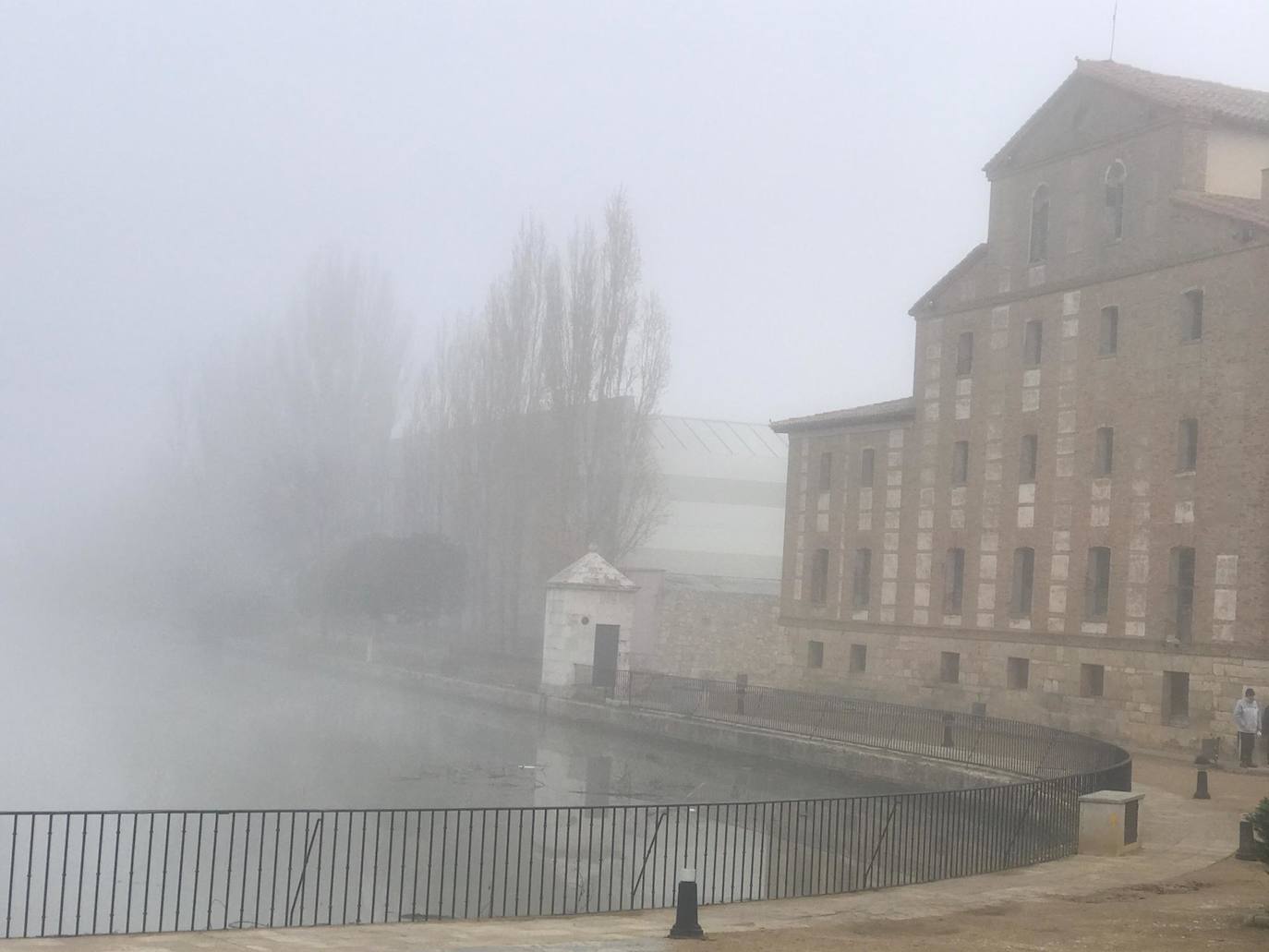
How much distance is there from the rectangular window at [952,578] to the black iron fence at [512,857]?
10.5m

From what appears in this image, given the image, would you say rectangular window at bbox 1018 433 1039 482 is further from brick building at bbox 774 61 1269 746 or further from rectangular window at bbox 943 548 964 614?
rectangular window at bbox 943 548 964 614

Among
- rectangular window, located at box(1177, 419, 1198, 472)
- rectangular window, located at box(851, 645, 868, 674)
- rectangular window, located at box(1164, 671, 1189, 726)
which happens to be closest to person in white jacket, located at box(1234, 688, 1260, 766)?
rectangular window, located at box(1164, 671, 1189, 726)

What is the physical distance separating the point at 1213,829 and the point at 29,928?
1408cm

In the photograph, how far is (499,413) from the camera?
177 ft

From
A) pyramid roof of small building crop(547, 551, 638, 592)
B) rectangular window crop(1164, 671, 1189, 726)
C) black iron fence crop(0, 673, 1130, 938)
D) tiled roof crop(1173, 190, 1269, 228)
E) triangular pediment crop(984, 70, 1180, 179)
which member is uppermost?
triangular pediment crop(984, 70, 1180, 179)

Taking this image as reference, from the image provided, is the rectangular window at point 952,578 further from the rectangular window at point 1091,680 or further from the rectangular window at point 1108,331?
the rectangular window at point 1108,331

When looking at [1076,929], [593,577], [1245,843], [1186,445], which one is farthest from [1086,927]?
[593,577]

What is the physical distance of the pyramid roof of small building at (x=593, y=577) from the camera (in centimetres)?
4319

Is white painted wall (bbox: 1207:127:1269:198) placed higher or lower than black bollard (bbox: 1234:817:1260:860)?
higher

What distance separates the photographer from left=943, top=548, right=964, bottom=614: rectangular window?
127ft

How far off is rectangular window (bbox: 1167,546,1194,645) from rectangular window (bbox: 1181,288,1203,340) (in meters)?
4.49

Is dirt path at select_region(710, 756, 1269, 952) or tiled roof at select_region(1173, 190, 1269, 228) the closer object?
dirt path at select_region(710, 756, 1269, 952)

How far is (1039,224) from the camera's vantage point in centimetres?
3734

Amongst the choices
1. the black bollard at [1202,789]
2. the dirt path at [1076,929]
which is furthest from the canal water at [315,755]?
the dirt path at [1076,929]
